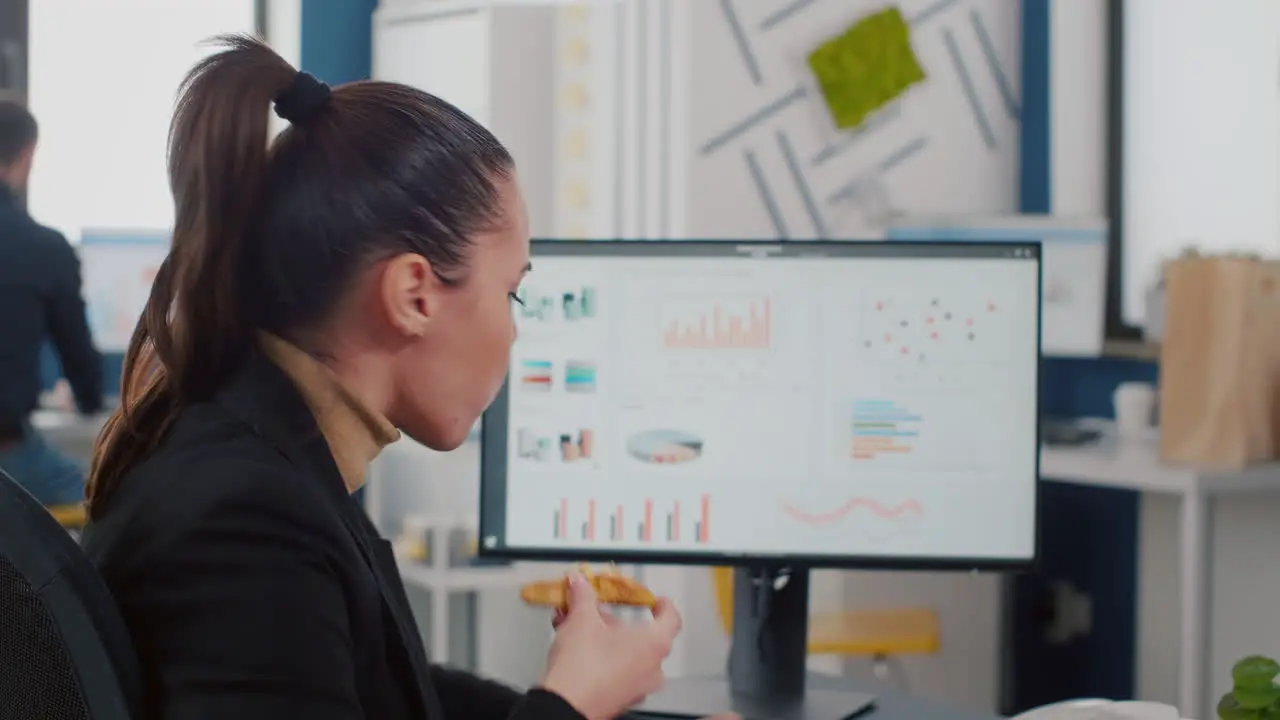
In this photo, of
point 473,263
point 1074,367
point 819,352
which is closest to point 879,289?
point 819,352

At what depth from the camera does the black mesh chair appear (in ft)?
2.85

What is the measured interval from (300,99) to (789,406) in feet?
2.14

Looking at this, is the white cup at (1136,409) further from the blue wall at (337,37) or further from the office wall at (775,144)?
the blue wall at (337,37)

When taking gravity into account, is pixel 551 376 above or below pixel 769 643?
above

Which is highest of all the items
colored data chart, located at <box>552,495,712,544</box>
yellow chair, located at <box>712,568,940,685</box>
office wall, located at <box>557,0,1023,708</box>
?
office wall, located at <box>557,0,1023,708</box>

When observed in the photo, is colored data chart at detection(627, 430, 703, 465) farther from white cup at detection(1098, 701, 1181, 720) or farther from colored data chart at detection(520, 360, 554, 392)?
white cup at detection(1098, 701, 1181, 720)

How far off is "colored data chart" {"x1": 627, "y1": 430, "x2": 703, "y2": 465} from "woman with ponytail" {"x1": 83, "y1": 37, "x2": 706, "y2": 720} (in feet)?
1.43

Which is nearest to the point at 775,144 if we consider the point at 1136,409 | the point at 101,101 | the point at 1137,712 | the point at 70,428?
the point at 1136,409

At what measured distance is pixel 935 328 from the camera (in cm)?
156

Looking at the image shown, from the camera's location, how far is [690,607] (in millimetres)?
3219

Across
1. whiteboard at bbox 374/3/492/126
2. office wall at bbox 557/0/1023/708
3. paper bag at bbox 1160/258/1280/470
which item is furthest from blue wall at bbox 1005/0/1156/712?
whiteboard at bbox 374/3/492/126

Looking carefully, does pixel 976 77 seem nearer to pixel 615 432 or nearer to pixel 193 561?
pixel 615 432

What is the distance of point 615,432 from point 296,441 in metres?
0.57

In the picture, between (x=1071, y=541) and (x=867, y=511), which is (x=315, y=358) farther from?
(x=1071, y=541)
